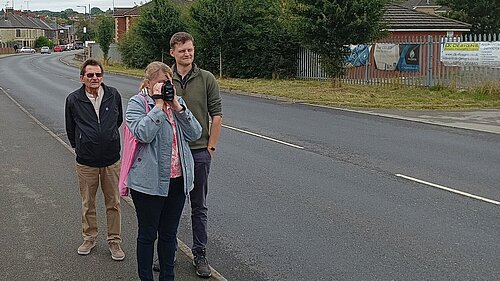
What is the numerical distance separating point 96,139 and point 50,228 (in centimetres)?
154

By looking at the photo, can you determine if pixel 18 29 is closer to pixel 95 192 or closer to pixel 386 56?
pixel 386 56

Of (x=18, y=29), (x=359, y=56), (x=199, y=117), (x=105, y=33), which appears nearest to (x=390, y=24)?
(x=359, y=56)

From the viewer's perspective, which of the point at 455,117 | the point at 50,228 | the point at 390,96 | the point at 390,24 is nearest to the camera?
the point at 50,228

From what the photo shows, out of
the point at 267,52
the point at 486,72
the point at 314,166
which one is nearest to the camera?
the point at 314,166

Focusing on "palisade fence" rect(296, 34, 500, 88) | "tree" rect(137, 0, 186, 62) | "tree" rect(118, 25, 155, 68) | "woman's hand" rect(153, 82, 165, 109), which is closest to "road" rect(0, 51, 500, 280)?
"woman's hand" rect(153, 82, 165, 109)

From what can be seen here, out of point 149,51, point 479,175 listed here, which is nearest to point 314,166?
point 479,175

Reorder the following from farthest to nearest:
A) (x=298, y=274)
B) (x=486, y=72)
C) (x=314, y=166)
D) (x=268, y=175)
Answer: (x=486, y=72)
(x=314, y=166)
(x=268, y=175)
(x=298, y=274)

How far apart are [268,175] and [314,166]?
1019mm

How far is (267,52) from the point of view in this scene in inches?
1390

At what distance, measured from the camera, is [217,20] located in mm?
34781

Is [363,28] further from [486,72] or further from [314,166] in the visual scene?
[314,166]

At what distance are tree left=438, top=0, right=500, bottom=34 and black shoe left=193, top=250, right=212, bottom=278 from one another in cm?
4362

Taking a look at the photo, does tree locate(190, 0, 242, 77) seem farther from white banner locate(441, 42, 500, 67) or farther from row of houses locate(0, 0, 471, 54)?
white banner locate(441, 42, 500, 67)

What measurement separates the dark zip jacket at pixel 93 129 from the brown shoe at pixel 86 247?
74cm
